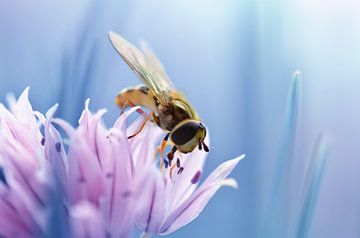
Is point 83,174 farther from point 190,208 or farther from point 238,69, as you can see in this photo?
point 238,69

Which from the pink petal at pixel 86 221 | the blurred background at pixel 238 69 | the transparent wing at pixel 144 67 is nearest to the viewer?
the pink petal at pixel 86 221

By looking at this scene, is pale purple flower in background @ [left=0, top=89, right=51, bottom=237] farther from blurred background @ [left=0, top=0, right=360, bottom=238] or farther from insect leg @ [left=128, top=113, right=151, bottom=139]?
blurred background @ [left=0, top=0, right=360, bottom=238]

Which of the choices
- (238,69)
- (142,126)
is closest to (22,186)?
(142,126)

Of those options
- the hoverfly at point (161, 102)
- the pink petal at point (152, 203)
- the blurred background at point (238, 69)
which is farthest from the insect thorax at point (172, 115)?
the blurred background at point (238, 69)

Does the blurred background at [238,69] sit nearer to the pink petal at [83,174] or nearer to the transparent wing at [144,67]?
the transparent wing at [144,67]

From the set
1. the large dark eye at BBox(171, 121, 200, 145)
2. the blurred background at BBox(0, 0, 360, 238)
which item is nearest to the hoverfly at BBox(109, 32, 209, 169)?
the large dark eye at BBox(171, 121, 200, 145)

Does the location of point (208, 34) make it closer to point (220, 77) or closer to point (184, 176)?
point (220, 77)
